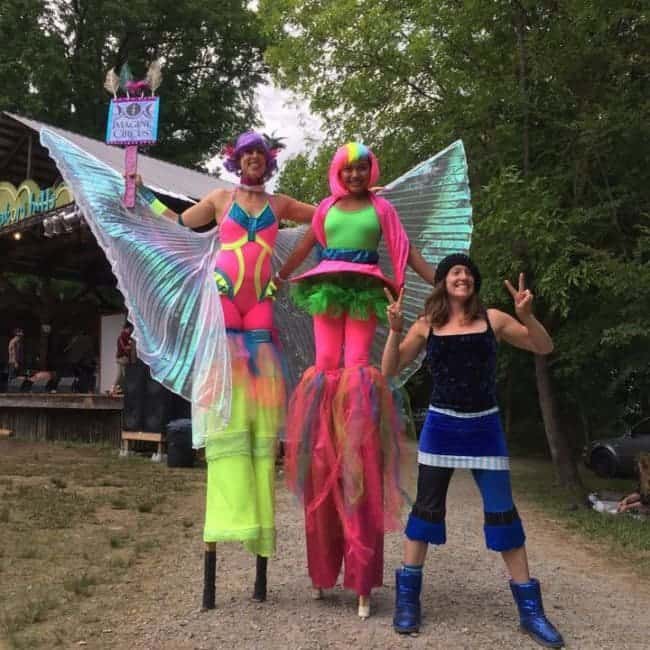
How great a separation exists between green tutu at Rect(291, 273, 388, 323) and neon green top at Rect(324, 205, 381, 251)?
0.16 m

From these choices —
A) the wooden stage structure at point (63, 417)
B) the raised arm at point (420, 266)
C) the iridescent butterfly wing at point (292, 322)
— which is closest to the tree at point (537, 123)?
the iridescent butterfly wing at point (292, 322)

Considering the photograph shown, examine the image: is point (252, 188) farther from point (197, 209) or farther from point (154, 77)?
point (154, 77)

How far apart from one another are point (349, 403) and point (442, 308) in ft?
1.91

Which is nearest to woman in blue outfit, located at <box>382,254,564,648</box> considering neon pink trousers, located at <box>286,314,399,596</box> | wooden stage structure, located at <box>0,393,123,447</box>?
neon pink trousers, located at <box>286,314,399,596</box>

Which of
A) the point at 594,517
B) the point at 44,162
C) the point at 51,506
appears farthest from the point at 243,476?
the point at 44,162

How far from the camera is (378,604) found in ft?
11.3

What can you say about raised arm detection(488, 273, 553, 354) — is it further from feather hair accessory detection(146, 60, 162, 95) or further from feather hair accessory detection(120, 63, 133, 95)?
feather hair accessory detection(120, 63, 133, 95)

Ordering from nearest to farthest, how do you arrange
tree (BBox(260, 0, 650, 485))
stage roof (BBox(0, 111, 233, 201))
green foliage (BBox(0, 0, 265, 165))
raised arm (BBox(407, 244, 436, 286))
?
raised arm (BBox(407, 244, 436, 286))
tree (BBox(260, 0, 650, 485))
stage roof (BBox(0, 111, 233, 201))
green foliage (BBox(0, 0, 265, 165))

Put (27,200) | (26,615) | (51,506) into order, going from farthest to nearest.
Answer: (27,200), (51,506), (26,615)

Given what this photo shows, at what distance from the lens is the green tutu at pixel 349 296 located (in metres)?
3.30

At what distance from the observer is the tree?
20.5ft

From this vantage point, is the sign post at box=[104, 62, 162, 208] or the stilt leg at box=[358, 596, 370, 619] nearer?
the stilt leg at box=[358, 596, 370, 619]

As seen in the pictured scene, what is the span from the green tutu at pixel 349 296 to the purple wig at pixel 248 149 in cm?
68

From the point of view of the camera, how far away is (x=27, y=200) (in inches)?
453
